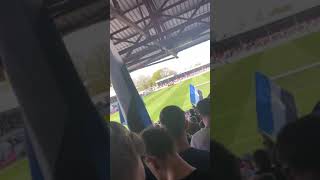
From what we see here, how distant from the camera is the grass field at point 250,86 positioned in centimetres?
121

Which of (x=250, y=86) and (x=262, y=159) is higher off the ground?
(x=250, y=86)

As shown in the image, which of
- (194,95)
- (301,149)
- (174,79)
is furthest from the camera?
(174,79)

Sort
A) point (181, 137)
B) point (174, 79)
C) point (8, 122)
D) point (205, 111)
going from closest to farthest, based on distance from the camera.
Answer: point (181, 137), point (205, 111), point (8, 122), point (174, 79)

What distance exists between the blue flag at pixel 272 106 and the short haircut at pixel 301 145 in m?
0.31

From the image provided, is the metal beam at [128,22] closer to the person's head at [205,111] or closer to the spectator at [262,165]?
the person's head at [205,111]

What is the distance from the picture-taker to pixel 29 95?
1063 mm

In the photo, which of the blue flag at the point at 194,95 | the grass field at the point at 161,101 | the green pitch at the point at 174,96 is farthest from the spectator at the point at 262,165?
the blue flag at the point at 194,95

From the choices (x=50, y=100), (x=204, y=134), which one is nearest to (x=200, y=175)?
(x=204, y=134)

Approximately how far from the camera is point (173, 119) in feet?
4.13

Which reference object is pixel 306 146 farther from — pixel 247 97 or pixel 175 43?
pixel 175 43

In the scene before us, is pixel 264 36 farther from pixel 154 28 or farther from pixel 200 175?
pixel 154 28

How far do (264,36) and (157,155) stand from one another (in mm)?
545

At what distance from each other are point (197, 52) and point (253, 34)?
27.5 inches

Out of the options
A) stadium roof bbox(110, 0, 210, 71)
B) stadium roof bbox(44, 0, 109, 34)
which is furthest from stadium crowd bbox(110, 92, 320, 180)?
stadium roof bbox(110, 0, 210, 71)
